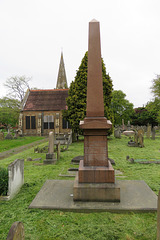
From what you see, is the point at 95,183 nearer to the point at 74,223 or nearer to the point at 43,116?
the point at 74,223

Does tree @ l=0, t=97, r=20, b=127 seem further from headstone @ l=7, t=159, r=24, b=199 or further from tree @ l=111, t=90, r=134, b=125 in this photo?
headstone @ l=7, t=159, r=24, b=199

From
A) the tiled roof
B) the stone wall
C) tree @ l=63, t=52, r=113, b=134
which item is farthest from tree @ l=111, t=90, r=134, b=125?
tree @ l=63, t=52, r=113, b=134

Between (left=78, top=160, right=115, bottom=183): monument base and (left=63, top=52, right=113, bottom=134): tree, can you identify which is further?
(left=63, top=52, right=113, bottom=134): tree

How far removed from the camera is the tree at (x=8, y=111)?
32.6 meters

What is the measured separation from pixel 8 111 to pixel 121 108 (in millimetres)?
29234

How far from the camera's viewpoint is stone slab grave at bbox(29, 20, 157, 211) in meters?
3.88

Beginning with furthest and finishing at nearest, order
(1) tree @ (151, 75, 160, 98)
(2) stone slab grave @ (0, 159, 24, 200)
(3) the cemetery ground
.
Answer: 1. (1) tree @ (151, 75, 160, 98)
2. (2) stone slab grave @ (0, 159, 24, 200)
3. (3) the cemetery ground

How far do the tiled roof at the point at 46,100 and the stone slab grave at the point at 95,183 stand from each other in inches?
969

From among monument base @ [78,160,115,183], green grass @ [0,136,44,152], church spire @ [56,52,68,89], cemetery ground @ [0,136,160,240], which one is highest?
church spire @ [56,52,68,89]

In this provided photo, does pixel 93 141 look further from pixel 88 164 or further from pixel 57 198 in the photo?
pixel 57 198

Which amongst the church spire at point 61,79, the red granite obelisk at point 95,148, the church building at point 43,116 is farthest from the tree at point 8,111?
the red granite obelisk at point 95,148

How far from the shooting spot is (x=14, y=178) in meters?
4.68

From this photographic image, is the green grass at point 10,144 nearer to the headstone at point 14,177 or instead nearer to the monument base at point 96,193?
the headstone at point 14,177

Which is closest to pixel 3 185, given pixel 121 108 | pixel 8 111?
pixel 8 111
